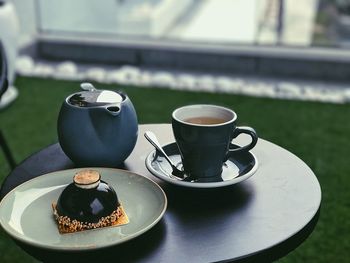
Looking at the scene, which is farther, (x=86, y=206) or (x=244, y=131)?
(x=244, y=131)

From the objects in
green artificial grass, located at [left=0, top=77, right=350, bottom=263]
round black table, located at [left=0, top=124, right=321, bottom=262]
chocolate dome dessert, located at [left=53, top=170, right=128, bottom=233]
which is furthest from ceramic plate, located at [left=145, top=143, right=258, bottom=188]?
green artificial grass, located at [left=0, top=77, right=350, bottom=263]

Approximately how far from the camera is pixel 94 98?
89 cm

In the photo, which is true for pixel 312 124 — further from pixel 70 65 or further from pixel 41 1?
pixel 41 1

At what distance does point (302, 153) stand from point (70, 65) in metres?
1.53

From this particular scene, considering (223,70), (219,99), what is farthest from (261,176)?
(223,70)

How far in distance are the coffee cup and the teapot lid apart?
12 centimetres

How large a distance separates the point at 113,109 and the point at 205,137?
0.17 m

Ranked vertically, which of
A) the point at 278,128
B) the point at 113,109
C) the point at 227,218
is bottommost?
the point at 278,128

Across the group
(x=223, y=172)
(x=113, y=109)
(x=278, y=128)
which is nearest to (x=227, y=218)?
(x=223, y=172)

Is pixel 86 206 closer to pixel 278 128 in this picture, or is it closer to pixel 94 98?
pixel 94 98

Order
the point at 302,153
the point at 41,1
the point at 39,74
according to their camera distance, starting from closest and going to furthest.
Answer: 1. the point at 302,153
2. the point at 39,74
3. the point at 41,1

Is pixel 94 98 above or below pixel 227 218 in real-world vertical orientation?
above

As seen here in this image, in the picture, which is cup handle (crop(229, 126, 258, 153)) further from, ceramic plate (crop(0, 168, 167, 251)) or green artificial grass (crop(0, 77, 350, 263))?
green artificial grass (crop(0, 77, 350, 263))

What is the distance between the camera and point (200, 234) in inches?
29.2
